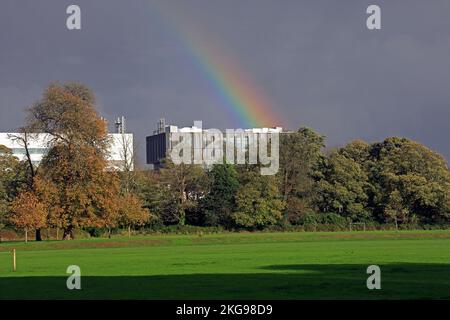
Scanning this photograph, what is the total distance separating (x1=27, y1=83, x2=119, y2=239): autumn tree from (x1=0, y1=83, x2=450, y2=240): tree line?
4.2 inches

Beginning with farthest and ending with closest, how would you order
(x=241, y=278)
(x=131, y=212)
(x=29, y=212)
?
1. (x=131, y=212)
2. (x=29, y=212)
3. (x=241, y=278)

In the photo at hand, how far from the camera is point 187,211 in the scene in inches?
4641

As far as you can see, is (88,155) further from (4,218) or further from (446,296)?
(446,296)

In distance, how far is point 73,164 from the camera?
89.9 meters

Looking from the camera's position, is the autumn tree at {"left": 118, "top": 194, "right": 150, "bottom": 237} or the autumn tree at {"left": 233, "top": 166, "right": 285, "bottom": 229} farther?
the autumn tree at {"left": 233, "top": 166, "right": 285, "bottom": 229}

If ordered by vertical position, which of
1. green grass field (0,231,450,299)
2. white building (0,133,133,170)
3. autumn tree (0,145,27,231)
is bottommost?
green grass field (0,231,450,299)

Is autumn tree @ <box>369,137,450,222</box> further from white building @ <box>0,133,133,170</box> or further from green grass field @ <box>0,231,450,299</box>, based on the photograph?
green grass field @ <box>0,231,450,299</box>

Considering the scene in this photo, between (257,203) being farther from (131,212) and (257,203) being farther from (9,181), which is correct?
(9,181)

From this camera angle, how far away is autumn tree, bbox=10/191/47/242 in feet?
290

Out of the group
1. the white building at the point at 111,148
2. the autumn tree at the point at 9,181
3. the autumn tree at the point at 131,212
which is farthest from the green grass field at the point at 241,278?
the autumn tree at the point at 9,181

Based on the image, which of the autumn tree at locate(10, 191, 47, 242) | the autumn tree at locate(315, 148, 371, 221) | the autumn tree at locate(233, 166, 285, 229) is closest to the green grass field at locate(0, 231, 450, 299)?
the autumn tree at locate(10, 191, 47, 242)

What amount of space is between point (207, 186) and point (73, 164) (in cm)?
3500

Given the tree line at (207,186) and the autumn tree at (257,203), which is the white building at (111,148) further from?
the autumn tree at (257,203)

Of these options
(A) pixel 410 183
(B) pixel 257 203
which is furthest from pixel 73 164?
(A) pixel 410 183
